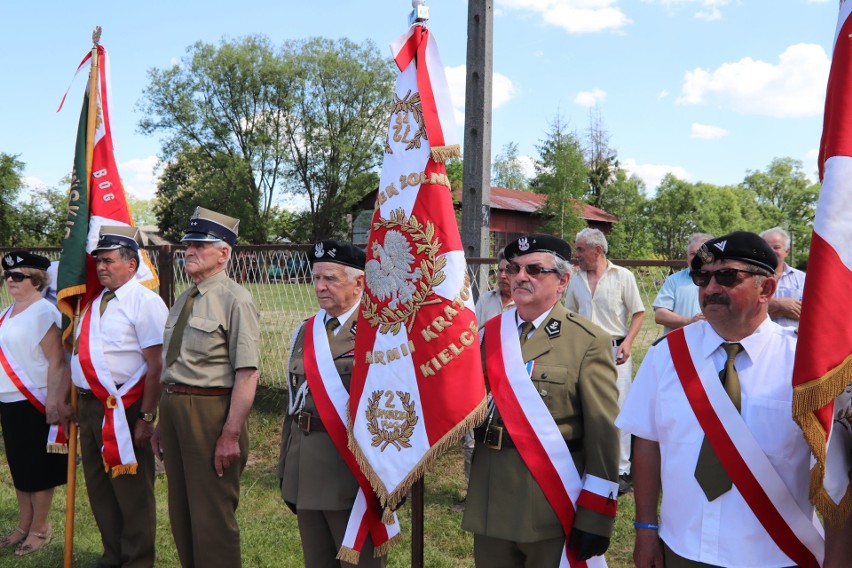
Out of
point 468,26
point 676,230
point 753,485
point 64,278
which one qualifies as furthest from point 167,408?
point 676,230

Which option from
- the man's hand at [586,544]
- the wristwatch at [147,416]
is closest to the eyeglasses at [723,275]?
the man's hand at [586,544]

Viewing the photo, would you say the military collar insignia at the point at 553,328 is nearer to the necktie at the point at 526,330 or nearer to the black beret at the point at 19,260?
the necktie at the point at 526,330

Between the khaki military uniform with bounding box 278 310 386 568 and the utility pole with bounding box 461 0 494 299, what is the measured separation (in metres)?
2.71

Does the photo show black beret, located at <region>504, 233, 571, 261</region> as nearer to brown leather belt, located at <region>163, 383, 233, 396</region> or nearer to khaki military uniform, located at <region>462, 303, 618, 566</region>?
khaki military uniform, located at <region>462, 303, 618, 566</region>

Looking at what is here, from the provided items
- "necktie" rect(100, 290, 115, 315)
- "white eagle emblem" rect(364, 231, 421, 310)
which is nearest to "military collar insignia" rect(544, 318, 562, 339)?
"white eagle emblem" rect(364, 231, 421, 310)

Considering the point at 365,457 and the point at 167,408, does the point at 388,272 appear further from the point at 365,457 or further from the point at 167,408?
the point at 167,408

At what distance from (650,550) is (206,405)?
93.4 inches

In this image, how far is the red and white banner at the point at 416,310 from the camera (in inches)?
107

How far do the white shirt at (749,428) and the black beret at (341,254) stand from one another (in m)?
1.48

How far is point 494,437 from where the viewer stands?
2.67 m

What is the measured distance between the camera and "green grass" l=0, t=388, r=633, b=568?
14.4 feet

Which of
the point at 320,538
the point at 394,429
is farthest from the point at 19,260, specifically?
the point at 394,429

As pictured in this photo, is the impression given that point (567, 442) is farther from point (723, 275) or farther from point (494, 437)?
point (723, 275)

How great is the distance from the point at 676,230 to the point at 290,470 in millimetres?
48168
